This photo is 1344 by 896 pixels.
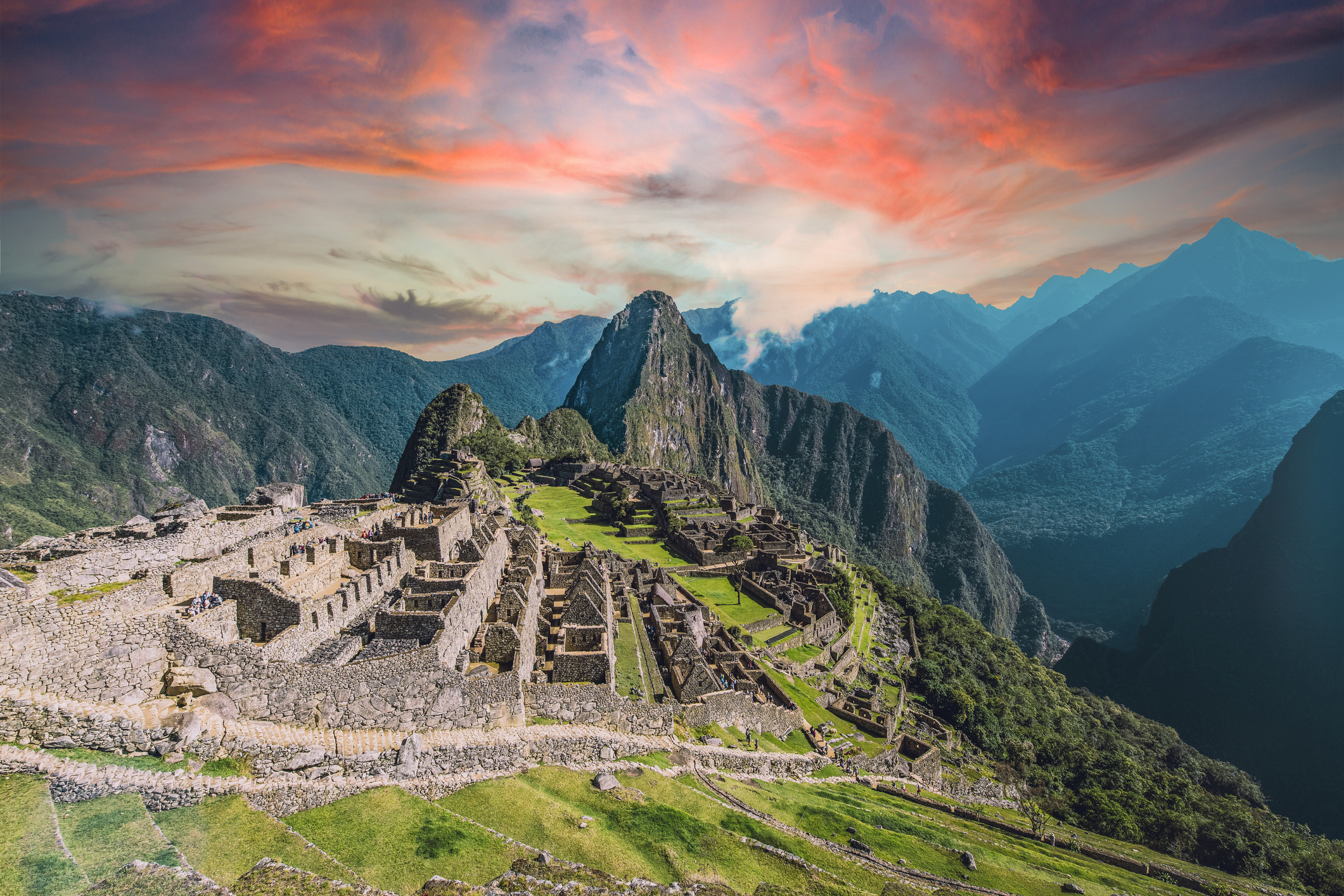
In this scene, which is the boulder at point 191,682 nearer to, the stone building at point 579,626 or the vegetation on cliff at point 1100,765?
the stone building at point 579,626

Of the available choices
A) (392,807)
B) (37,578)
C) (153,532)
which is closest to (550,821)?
(392,807)

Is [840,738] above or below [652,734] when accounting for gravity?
below

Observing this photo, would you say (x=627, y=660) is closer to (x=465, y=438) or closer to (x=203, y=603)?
(x=203, y=603)

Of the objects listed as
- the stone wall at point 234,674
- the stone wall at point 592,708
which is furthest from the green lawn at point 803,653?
the stone wall at point 234,674

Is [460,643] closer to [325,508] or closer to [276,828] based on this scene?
[276,828]

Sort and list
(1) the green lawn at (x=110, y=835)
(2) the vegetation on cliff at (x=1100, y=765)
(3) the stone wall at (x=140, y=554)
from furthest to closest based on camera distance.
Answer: (2) the vegetation on cliff at (x=1100, y=765) < (3) the stone wall at (x=140, y=554) < (1) the green lawn at (x=110, y=835)

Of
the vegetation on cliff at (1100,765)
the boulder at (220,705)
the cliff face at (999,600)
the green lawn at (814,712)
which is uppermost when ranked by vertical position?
the boulder at (220,705)
